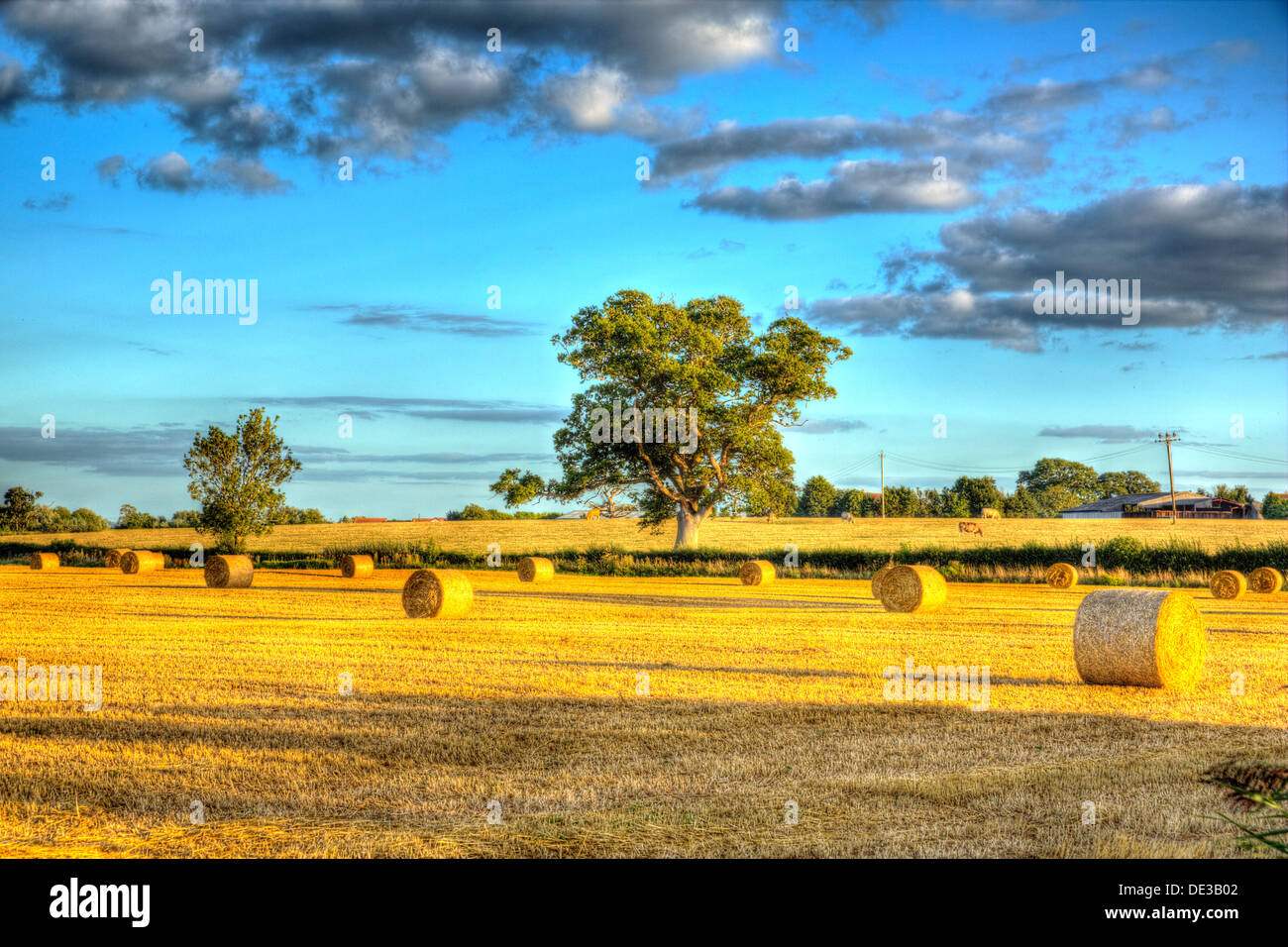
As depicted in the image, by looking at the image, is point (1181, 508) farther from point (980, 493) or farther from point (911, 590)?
point (911, 590)

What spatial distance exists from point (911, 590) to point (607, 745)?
18066mm

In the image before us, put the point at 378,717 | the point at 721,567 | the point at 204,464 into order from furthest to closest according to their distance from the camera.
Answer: the point at 204,464
the point at 721,567
the point at 378,717

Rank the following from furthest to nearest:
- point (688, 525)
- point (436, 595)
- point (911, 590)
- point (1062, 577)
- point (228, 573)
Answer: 1. point (688, 525)
2. point (1062, 577)
3. point (228, 573)
4. point (911, 590)
5. point (436, 595)

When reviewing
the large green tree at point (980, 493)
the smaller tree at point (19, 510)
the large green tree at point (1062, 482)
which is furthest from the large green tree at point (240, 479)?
the large green tree at point (1062, 482)

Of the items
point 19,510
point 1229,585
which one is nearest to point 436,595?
point 1229,585

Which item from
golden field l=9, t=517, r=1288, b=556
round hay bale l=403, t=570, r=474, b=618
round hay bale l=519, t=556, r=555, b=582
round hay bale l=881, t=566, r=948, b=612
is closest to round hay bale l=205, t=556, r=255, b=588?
round hay bale l=519, t=556, r=555, b=582

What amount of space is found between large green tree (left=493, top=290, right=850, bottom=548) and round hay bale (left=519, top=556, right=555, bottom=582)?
9.57 metres

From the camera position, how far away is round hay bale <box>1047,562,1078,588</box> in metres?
37.3

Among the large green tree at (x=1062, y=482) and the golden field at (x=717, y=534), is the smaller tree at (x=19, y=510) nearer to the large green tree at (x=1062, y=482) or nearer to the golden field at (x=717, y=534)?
the golden field at (x=717, y=534)

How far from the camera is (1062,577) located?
3769 centimetres

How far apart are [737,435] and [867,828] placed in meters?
42.5
